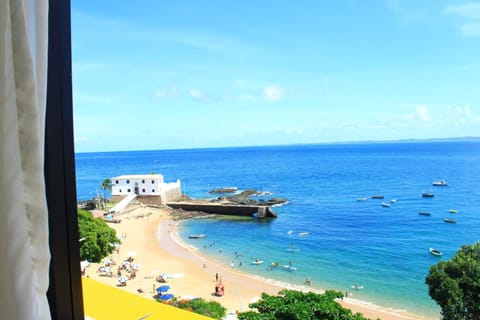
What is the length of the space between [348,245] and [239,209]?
6130 millimetres

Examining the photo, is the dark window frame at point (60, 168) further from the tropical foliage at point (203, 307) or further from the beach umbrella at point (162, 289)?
the beach umbrella at point (162, 289)

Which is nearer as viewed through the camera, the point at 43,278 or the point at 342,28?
the point at 43,278

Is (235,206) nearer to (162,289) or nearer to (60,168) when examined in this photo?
(162,289)

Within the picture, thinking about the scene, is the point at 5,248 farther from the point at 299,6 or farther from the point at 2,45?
the point at 299,6

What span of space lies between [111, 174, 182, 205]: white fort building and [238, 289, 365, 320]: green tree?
14651 millimetres

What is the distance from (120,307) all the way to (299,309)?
214 centimetres

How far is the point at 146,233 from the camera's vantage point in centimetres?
1310

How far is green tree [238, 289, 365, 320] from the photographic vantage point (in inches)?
123

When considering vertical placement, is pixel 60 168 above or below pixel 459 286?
above

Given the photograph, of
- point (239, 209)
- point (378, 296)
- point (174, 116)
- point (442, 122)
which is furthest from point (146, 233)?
point (174, 116)

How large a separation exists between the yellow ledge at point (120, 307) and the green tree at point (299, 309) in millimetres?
1755

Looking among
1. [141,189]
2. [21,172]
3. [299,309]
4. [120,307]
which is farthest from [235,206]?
[21,172]

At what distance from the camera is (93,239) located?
5.63 metres

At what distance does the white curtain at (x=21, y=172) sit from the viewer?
29cm
